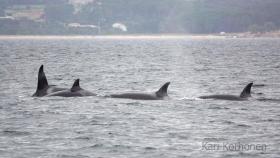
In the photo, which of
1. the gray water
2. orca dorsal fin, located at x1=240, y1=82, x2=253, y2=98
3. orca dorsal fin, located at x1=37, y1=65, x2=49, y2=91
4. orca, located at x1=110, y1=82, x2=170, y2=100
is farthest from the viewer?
orca dorsal fin, located at x1=37, y1=65, x2=49, y2=91

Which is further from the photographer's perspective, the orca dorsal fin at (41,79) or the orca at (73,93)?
the orca dorsal fin at (41,79)

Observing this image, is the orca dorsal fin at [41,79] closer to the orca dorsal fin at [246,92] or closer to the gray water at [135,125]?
the gray water at [135,125]

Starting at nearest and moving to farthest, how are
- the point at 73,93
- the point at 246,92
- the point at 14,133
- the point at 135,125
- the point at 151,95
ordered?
the point at 14,133, the point at 135,125, the point at 151,95, the point at 246,92, the point at 73,93

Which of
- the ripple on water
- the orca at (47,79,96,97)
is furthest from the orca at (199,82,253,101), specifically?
the ripple on water

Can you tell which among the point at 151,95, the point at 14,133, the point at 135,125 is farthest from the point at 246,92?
the point at 14,133

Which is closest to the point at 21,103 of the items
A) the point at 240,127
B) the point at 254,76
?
the point at 240,127

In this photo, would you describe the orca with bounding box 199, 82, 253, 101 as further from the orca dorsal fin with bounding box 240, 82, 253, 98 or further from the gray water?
the gray water

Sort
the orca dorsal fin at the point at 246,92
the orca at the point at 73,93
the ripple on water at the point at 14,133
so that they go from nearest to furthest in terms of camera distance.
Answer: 1. the ripple on water at the point at 14,133
2. the orca dorsal fin at the point at 246,92
3. the orca at the point at 73,93

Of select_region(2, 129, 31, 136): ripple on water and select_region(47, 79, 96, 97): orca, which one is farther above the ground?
select_region(47, 79, 96, 97): orca

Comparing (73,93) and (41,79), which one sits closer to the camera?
(73,93)

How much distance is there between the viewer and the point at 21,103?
36.0 metres

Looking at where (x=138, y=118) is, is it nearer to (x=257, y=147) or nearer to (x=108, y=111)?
(x=108, y=111)

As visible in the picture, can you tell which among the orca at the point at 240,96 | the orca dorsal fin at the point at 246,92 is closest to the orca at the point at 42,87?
the orca at the point at 240,96

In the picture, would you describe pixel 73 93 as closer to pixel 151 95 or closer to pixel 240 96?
pixel 151 95
